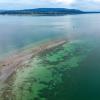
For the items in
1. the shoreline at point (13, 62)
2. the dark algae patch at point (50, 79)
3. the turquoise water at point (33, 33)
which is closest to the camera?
the dark algae patch at point (50, 79)

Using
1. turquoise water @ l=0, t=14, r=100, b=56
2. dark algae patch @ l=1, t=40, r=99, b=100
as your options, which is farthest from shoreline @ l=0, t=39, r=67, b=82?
turquoise water @ l=0, t=14, r=100, b=56

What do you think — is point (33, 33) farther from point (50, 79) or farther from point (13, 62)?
point (50, 79)

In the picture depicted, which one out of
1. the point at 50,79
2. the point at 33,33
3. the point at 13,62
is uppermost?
the point at 50,79

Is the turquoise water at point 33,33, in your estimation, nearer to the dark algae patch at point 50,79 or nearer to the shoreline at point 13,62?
the shoreline at point 13,62

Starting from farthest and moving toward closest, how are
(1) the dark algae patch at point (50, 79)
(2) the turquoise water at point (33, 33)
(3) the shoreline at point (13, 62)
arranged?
(2) the turquoise water at point (33, 33) < (3) the shoreline at point (13, 62) < (1) the dark algae patch at point (50, 79)

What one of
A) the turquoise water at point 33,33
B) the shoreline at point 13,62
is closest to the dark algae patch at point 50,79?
the shoreline at point 13,62

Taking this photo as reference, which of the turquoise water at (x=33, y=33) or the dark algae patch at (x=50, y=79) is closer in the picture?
the dark algae patch at (x=50, y=79)

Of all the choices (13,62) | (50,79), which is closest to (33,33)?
(13,62)

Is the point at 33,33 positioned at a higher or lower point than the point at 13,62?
lower

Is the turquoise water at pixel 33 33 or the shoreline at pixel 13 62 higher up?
the shoreline at pixel 13 62
